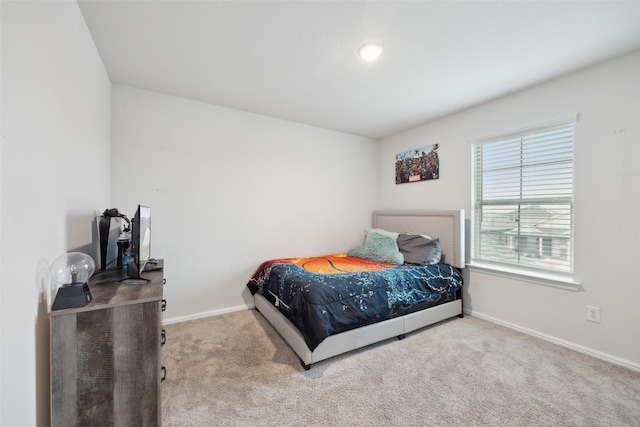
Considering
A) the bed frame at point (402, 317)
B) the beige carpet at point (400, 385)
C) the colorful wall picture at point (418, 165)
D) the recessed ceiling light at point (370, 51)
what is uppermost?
the recessed ceiling light at point (370, 51)

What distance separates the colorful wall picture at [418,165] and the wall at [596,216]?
32.1 inches

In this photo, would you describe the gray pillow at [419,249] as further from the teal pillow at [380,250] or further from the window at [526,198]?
the window at [526,198]

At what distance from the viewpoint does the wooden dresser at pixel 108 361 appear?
1095mm

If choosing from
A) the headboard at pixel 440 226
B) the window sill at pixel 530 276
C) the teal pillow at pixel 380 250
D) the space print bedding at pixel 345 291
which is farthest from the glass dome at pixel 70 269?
the window sill at pixel 530 276

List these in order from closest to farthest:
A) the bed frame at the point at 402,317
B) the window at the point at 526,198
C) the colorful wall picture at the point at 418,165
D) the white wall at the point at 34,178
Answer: the white wall at the point at 34,178 < the bed frame at the point at 402,317 < the window at the point at 526,198 < the colorful wall picture at the point at 418,165

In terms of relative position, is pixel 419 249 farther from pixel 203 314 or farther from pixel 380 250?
pixel 203 314

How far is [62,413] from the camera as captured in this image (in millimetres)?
1082

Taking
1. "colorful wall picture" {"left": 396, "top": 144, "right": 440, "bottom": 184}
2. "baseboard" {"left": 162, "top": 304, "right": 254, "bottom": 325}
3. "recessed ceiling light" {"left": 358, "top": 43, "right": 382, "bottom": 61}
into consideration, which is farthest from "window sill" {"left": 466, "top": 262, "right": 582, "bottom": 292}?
"baseboard" {"left": 162, "top": 304, "right": 254, "bottom": 325}

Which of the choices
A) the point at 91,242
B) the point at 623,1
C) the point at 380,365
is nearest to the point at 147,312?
the point at 91,242

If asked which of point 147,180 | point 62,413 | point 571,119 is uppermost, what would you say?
point 571,119

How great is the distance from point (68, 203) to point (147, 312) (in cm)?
81

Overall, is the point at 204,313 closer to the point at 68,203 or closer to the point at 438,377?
the point at 68,203

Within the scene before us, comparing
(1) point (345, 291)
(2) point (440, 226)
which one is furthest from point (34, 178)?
(2) point (440, 226)

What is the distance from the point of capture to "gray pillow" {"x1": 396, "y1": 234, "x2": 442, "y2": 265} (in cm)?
306
